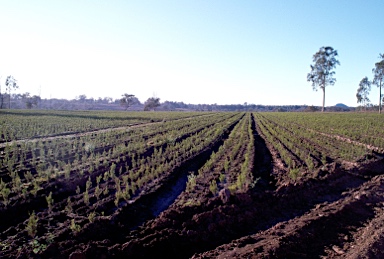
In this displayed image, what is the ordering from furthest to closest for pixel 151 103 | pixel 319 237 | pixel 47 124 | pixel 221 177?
1. pixel 151 103
2. pixel 47 124
3. pixel 221 177
4. pixel 319 237

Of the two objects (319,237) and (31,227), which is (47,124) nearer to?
(31,227)

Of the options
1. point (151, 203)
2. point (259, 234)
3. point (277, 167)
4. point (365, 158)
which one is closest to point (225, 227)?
point (259, 234)

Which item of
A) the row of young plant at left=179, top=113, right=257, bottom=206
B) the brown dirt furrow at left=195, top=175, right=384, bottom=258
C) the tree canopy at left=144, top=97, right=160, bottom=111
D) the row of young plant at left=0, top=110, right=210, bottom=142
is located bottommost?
the brown dirt furrow at left=195, top=175, right=384, bottom=258

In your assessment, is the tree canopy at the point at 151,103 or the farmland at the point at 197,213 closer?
the farmland at the point at 197,213

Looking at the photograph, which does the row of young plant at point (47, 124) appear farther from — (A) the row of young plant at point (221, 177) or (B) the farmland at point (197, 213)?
(A) the row of young plant at point (221, 177)

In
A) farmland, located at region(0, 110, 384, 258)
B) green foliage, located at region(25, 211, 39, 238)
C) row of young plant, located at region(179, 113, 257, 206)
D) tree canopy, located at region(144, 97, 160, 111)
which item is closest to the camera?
farmland, located at region(0, 110, 384, 258)

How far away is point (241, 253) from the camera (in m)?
4.85

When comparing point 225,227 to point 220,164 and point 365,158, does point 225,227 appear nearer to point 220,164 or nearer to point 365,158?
point 220,164

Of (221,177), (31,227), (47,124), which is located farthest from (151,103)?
(31,227)

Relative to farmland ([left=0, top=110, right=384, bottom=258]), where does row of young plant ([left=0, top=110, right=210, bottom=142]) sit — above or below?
above

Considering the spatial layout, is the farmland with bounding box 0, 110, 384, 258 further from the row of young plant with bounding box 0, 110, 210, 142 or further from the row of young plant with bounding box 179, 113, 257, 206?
the row of young plant with bounding box 0, 110, 210, 142

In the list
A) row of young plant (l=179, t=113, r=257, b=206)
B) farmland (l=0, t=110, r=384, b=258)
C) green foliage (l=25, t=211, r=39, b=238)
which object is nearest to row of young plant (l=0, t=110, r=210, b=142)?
farmland (l=0, t=110, r=384, b=258)

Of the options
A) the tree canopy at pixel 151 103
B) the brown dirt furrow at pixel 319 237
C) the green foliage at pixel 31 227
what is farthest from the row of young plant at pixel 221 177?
the tree canopy at pixel 151 103

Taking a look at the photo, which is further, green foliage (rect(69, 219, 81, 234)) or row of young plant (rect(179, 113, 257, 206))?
row of young plant (rect(179, 113, 257, 206))
